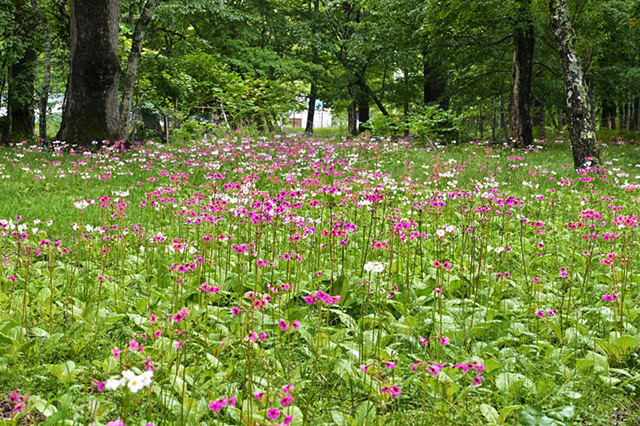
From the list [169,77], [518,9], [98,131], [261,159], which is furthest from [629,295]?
[169,77]

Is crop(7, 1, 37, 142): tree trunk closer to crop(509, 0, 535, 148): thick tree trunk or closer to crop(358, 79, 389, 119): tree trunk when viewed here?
crop(358, 79, 389, 119): tree trunk

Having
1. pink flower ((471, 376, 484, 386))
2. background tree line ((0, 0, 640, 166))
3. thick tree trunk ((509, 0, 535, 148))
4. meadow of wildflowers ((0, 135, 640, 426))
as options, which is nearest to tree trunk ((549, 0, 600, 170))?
background tree line ((0, 0, 640, 166))

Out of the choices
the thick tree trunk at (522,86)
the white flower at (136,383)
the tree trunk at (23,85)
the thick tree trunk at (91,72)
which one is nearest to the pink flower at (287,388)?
the white flower at (136,383)

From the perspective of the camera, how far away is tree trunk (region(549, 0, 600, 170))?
27.6 ft

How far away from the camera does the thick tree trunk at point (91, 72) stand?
1063 cm

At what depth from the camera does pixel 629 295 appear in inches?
131

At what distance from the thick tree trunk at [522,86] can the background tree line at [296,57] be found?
0.12 ft

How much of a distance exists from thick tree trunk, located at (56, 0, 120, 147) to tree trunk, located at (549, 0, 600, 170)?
32.4 feet

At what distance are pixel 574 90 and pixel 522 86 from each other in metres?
6.75

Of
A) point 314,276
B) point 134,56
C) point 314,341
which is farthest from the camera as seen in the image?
point 134,56

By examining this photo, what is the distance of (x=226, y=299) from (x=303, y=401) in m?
1.24

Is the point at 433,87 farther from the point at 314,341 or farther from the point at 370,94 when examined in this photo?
the point at 314,341

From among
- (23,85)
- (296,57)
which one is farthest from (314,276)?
(296,57)

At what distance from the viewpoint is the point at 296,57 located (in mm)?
24703
